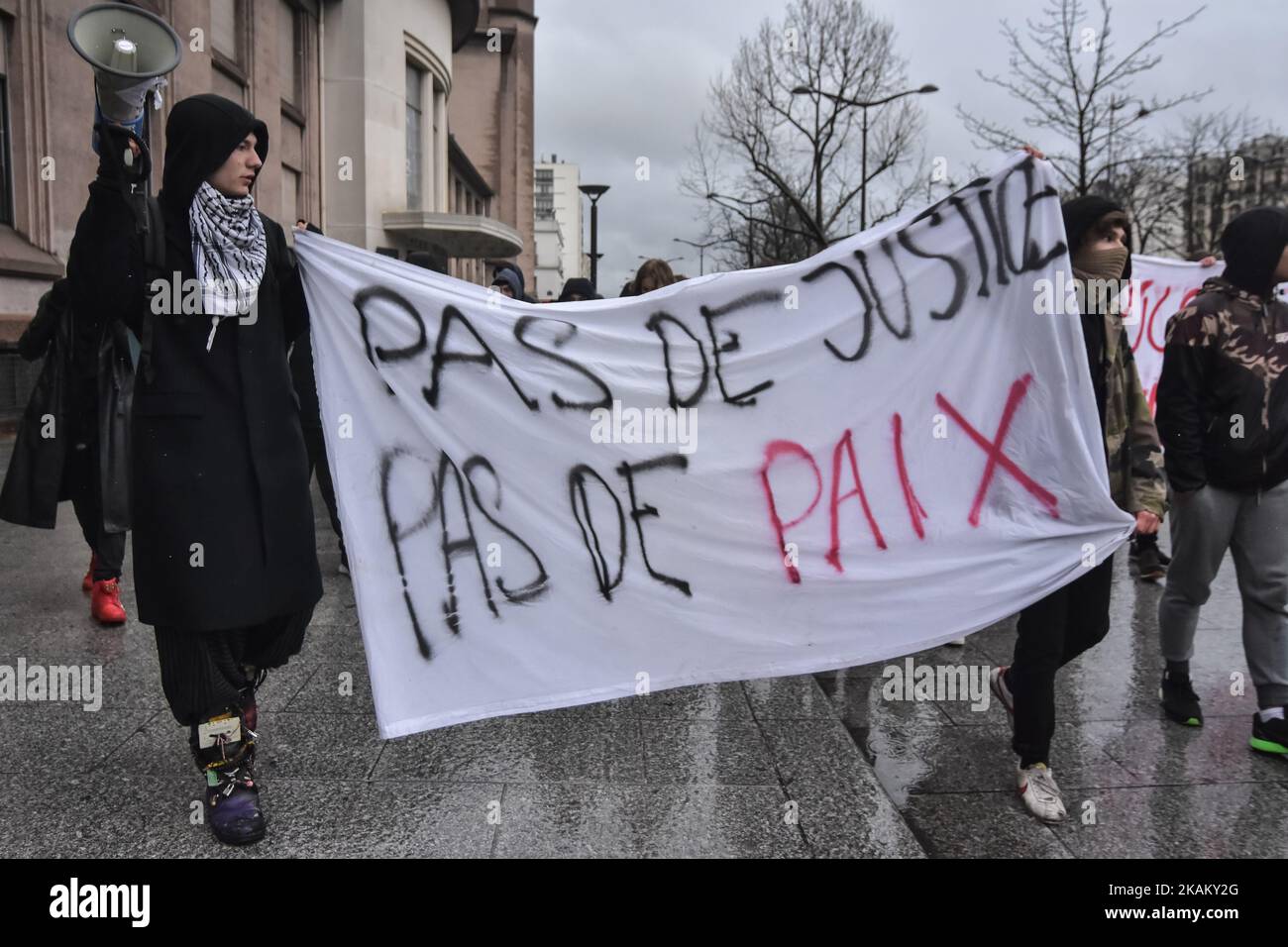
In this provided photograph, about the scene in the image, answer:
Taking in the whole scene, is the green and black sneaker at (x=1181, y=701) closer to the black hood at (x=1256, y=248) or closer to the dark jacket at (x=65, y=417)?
the black hood at (x=1256, y=248)

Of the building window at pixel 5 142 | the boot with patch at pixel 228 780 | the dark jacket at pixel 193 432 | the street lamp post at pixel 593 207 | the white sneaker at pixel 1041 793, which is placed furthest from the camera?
the street lamp post at pixel 593 207

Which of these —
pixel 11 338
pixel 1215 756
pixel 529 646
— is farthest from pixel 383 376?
pixel 11 338

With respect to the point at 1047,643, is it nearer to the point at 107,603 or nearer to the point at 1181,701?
the point at 1181,701

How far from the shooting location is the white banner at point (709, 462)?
3.13 metres

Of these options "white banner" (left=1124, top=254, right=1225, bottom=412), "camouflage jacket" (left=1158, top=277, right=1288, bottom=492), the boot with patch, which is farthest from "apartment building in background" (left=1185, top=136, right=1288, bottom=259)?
the boot with patch

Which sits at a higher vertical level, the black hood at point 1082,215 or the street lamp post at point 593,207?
the street lamp post at point 593,207

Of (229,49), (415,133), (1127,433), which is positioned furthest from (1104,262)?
(415,133)

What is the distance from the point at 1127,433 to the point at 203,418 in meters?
2.84

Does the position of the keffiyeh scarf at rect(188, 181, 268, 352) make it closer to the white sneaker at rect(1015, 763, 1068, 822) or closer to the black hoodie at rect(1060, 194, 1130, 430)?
the black hoodie at rect(1060, 194, 1130, 430)

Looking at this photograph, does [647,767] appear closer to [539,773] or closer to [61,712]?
[539,773]

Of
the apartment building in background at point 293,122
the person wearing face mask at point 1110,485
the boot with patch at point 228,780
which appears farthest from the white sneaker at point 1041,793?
the apartment building in background at point 293,122

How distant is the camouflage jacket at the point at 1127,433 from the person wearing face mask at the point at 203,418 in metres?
2.54

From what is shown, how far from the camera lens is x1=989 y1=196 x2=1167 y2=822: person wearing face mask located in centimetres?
322

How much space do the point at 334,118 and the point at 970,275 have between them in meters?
20.0
